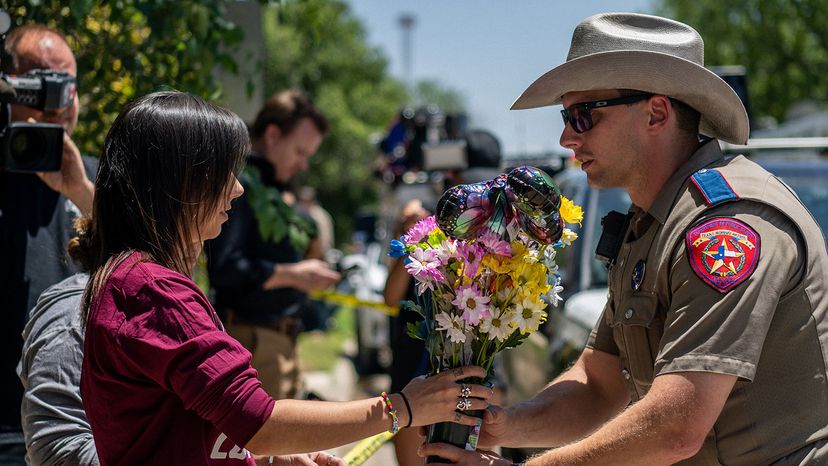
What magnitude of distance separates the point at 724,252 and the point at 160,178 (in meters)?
1.38

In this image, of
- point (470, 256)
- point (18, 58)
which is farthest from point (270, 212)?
point (470, 256)

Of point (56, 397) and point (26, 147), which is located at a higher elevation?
point (26, 147)

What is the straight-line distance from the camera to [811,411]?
7.93 feet

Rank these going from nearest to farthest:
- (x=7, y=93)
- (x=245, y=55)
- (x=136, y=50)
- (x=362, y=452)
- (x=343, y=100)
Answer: (x=362, y=452) → (x=7, y=93) → (x=136, y=50) → (x=245, y=55) → (x=343, y=100)

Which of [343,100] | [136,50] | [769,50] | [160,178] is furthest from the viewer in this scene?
[343,100]

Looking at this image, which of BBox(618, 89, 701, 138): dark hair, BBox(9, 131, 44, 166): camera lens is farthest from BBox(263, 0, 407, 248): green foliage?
BBox(618, 89, 701, 138): dark hair

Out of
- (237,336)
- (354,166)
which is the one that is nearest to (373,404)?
(237,336)

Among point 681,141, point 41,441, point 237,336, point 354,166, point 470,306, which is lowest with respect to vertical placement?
point 354,166

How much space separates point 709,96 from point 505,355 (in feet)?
14.0

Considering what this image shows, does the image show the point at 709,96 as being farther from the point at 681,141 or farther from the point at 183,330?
the point at 183,330

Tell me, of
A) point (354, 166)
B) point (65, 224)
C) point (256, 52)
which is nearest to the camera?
point (65, 224)

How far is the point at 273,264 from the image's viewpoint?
5.15 metres

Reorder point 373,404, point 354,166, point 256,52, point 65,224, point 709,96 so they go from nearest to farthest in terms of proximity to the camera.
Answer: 1. point 373,404
2. point 709,96
3. point 65,224
4. point 256,52
5. point 354,166

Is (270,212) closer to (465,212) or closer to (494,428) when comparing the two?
(494,428)
